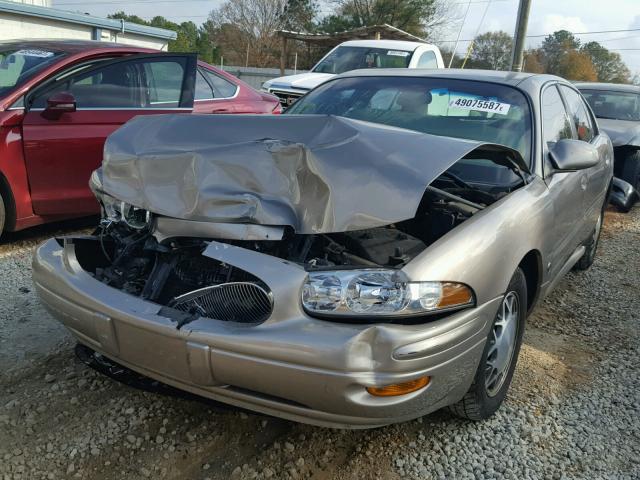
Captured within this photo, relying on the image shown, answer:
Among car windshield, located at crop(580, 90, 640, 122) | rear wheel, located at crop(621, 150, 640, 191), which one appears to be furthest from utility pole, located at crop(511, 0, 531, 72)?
rear wheel, located at crop(621, 150, 640, 191)

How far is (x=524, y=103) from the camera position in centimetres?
335

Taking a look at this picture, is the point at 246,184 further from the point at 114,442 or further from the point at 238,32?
the point at 238,32

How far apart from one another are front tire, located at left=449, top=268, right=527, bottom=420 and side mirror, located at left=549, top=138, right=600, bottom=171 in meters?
0.77

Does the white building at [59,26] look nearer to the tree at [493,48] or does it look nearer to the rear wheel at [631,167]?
the rear wheel at [631,167]

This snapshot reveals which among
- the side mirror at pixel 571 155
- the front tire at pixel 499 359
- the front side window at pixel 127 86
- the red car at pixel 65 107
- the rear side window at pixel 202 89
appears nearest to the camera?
the front tire at pixel 499 359

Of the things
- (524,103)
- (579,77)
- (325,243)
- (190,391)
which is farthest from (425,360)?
(579,77)

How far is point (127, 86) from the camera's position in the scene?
4941 mm

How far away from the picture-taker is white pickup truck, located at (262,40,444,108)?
1030 centimetres

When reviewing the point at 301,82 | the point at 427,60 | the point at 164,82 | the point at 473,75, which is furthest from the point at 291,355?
the point at 427,60

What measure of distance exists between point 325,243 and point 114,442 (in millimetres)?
1186

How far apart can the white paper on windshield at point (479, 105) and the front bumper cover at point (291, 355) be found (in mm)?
1583

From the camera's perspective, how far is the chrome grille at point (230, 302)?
81.5 inches

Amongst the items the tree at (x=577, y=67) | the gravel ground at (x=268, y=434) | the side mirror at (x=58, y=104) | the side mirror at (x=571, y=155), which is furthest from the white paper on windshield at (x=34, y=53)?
the tree at (x=577, y=67)

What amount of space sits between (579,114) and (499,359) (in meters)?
2.57
